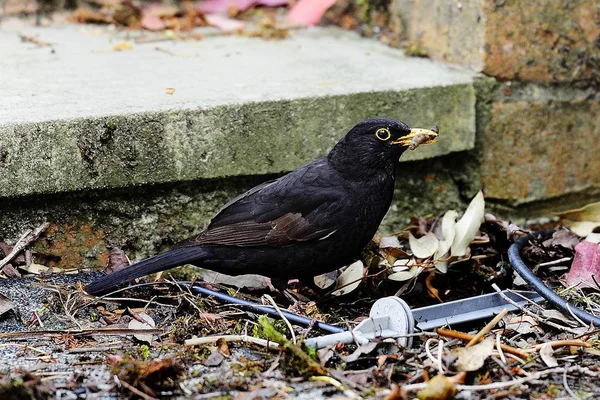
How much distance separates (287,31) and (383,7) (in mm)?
603

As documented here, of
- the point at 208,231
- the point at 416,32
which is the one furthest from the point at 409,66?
the point at 208,231

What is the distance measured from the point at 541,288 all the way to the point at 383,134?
3.10ft

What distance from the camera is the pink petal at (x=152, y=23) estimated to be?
215 inches

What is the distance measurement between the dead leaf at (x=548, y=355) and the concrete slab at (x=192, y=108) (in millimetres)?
1606

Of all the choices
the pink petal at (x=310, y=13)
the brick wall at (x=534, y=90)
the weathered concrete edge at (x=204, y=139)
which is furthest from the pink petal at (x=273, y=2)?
the weathered concrete edge at (x=204, y=139)

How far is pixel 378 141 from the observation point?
374 centimetres

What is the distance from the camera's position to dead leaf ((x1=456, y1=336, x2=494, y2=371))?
2592 mm

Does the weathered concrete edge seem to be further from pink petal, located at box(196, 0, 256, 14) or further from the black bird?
pink petal, located at box(196, 0, 256, 14)

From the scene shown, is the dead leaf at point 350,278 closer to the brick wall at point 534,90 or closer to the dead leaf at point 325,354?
the dead leaf at point 325,354

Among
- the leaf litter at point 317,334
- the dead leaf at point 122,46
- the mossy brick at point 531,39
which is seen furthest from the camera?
the dead leaf at point 122,46

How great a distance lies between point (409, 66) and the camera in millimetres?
4648

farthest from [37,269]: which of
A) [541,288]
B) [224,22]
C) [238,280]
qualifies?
[224,22]

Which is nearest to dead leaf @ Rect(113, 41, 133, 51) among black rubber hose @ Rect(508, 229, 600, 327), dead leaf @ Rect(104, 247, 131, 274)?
dead leaf @ Rect(104, 247, 131, 274)

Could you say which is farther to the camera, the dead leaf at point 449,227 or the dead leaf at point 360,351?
the dead leaf at point 449,227
